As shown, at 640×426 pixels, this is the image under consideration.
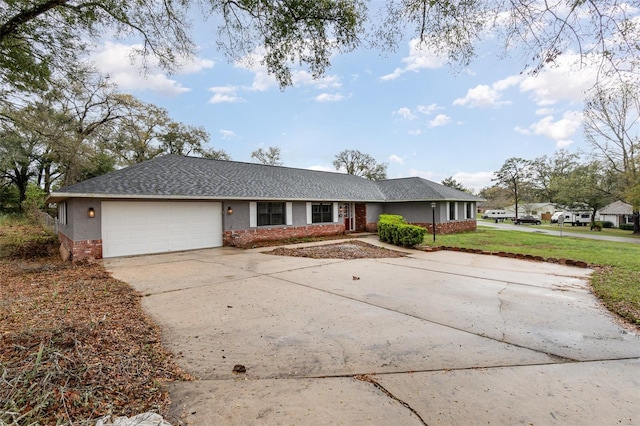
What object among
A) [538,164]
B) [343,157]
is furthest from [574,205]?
[343,157]

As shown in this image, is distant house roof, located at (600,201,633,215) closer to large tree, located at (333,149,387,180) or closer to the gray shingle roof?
the gray shingle roof

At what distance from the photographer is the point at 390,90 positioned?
532 inches

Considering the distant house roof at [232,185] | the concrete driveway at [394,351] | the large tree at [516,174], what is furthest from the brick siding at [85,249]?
A: the large tree at [516,174]

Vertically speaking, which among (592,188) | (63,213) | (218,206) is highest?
(592,188)

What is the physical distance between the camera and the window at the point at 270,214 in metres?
14.8

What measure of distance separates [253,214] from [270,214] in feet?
3.40

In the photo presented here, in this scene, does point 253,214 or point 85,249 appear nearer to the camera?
point 85,249

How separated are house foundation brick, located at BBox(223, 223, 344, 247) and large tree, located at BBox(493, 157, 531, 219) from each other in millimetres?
43711

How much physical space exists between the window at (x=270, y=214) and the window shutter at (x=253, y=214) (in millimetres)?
233

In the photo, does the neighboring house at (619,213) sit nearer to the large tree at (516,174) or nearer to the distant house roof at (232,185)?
the large tree at (516,174)

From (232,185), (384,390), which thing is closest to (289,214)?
(232,185)

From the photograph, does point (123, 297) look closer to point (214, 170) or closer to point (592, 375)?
point (592, 375)

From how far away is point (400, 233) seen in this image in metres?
13.7

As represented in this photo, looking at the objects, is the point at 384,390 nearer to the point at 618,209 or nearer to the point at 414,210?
the point at 414,210
